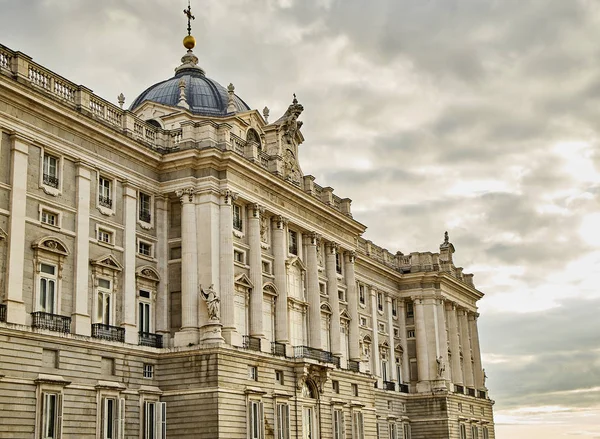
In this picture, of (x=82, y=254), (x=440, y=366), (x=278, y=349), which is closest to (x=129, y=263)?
(x=82, y=254)

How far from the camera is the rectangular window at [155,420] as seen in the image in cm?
4228

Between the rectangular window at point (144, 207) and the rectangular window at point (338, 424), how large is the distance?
59.6ft

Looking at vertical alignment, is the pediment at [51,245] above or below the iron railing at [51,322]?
above

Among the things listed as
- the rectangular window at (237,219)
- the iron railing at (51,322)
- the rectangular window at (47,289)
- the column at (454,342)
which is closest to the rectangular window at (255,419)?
the rectangular window at (237,219)

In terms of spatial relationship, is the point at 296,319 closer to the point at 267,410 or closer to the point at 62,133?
the point at 267,410

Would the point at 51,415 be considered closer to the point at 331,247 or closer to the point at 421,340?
the point at 331,247

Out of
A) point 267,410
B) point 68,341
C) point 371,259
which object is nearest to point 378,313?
point 371,259

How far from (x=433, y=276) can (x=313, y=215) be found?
79.0 feet

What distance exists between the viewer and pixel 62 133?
133 feet

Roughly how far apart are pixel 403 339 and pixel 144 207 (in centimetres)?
3757

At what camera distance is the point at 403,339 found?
3041 inches

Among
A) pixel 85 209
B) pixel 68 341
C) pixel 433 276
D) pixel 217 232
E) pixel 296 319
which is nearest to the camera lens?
pixel 68 341

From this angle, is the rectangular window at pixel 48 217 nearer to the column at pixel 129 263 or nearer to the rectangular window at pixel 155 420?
the column at pixel 129 263

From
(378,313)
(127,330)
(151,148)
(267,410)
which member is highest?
(151,148)
